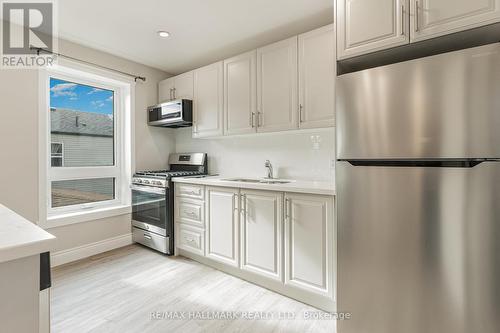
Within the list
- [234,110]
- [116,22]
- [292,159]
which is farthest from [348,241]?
[116,22]

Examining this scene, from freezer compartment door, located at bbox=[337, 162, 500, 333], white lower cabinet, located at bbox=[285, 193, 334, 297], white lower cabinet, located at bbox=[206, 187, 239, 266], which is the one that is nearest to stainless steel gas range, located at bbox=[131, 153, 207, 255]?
white lower cabinet, located at bbox=[206, 187, 239, 266]

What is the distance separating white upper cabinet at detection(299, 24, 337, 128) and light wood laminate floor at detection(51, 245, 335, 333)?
1.56 m

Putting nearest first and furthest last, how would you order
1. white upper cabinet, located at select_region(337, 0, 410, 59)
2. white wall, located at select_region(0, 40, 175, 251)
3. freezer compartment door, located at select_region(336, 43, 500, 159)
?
freezer compartment door, located at select_region(336, 43, 500, 159) → white upper cabinet, located at select_region(337, 0, 410, 59) → white wall, located at select_region(0, 40, 175, 251)

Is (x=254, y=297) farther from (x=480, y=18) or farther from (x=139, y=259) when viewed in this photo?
(x=480, y=18)

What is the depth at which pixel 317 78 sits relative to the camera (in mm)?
2213

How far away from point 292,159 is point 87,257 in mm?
2612

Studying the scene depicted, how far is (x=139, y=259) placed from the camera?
2.88 meters

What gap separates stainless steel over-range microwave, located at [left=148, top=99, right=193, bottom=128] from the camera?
3152mm

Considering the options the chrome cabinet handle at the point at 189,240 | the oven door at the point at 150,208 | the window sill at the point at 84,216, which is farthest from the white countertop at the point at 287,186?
the window sill at the point at 84,216

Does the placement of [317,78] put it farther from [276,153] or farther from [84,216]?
[84,216]

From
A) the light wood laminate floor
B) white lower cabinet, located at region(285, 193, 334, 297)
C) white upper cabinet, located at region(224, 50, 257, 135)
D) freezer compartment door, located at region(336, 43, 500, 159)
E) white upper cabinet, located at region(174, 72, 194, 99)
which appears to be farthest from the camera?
white upper cabinet, located at region(174, 72, 194, 99)

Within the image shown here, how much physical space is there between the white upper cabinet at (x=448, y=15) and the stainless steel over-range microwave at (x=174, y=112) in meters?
2.47

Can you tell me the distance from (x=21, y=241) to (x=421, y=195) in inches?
64.5

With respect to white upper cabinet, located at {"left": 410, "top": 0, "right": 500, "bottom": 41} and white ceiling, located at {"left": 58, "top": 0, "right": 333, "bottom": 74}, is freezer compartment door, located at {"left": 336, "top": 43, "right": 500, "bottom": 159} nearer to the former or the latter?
white upper cabinet, located at {"left": 410, "top": 0, "right": 500, "bottom": 41}
